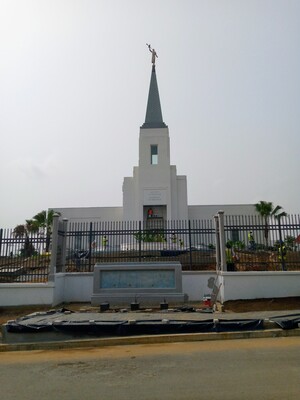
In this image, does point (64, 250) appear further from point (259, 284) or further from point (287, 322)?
point (287, 322)

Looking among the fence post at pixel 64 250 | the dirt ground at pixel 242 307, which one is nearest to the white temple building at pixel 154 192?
the fence post at pixel 64 250

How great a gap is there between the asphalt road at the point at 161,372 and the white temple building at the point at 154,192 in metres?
32.2

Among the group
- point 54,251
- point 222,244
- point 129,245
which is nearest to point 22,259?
point 54,251

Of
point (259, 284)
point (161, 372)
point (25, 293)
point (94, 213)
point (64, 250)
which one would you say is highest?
point (94, 213)

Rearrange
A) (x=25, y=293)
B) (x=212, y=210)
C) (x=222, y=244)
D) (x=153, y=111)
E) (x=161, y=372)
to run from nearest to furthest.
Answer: (x=161, y=372)
(x=25, y=293)
(x=222, y=244)
(x=212, y=210)
(x=153, y=111)

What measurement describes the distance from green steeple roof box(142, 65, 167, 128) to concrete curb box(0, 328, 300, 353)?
121 ft

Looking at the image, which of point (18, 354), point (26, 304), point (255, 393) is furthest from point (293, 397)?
point (26, 304)

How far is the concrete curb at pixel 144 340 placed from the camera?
7.17 meters

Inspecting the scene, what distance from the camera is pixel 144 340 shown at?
23.5 ft

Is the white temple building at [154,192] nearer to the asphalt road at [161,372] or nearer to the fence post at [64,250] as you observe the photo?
the fence post at [64,250]

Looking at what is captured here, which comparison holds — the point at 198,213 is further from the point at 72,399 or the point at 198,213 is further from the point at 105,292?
the point at 72,399

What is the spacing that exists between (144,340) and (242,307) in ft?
14.9

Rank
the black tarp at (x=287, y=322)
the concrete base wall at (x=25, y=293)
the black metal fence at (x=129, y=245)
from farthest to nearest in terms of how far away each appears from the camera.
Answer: the black metal fence at (x=129, y=245), the concrete base wall at (x=25, y=293), the black tarp at (x=287, y=322)

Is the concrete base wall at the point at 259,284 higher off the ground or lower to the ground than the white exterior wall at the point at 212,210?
lower
